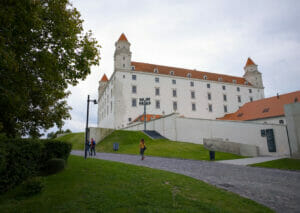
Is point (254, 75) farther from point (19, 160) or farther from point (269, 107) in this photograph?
point (19, 160)

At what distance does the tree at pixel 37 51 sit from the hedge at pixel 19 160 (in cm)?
129

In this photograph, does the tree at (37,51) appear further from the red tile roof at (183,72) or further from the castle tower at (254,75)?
the castle tower at (254,75)

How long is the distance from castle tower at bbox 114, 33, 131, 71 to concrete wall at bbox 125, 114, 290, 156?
22.7 meters

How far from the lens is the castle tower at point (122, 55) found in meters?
51.3

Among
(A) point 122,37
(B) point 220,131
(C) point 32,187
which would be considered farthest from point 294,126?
(A) point 122,37

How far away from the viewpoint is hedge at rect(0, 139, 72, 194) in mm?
5617

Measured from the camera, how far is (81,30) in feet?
25.4

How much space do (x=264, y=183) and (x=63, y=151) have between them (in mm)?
9221

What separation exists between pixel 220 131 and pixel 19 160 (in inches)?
940

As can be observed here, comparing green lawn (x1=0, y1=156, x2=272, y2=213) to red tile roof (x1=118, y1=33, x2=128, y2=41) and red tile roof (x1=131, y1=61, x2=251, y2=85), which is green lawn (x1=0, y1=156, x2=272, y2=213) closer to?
red tile roof (x1=131, y1=61, x2=251, y2=85)

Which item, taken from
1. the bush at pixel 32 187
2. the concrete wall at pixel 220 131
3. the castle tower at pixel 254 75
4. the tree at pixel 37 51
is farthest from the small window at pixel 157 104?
the bush at pixel 32 187

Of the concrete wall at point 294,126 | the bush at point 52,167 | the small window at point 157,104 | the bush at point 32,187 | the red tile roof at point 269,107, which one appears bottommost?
the bush at point 32,187

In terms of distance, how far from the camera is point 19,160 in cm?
635

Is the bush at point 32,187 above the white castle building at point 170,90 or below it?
below
